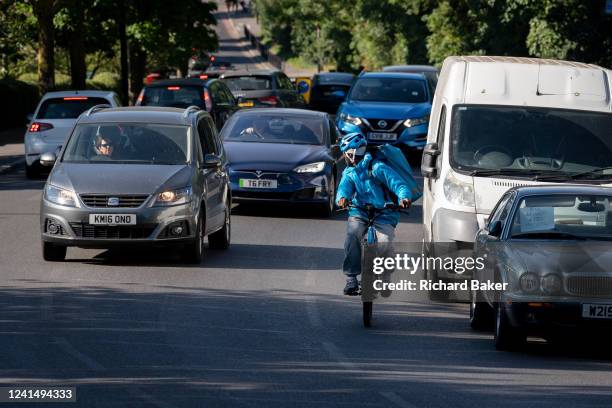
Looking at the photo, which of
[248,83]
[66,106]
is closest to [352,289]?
[66,106]

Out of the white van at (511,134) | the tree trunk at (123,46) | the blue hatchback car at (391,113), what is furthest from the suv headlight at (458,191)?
the tree trunk at (123,46)

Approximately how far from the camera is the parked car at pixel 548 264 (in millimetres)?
10164

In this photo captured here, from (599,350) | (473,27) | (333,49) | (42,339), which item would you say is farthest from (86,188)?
(333,49)

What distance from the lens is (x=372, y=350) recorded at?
1053 cm

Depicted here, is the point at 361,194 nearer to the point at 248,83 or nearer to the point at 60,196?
the point at 60,196

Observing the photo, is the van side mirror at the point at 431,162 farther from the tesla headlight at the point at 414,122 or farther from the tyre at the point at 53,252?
the tesla headlight at the point at 414,122

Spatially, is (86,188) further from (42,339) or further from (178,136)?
(42,339)

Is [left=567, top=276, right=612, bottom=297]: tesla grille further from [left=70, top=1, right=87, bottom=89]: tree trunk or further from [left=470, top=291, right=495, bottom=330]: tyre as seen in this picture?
[left=70, top=1, right=87, bottom=89]: tree trunk

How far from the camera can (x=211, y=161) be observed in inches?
630

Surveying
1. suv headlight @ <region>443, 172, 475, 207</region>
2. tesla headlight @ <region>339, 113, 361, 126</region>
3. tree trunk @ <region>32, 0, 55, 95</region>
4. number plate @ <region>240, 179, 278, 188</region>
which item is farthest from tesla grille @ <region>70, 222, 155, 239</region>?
tree trunk @ <region>32, 0, 55, 95</region>

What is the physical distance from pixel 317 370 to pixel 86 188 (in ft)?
20.0

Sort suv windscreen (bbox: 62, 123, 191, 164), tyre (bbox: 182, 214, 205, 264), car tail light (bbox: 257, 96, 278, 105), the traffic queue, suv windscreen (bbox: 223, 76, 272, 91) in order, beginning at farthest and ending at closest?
suv windscreen (bbox: 223, 76, 272, 91)
car tail light (bbox: 257, 96, 278, 105)
suv windscreen (bbox: 62, 123, 191, 164)
tyre (bbox: 182, 214, 205, 264)
the traffic queue

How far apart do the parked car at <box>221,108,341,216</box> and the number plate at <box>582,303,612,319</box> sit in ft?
34.6

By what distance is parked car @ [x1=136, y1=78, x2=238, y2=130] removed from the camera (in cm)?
2956
